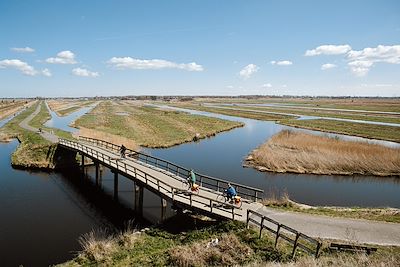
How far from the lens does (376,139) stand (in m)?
61.3

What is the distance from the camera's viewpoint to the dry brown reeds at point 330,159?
38.9 m

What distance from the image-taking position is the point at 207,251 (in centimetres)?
1616

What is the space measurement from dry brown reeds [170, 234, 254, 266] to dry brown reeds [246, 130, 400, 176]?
2386 cm

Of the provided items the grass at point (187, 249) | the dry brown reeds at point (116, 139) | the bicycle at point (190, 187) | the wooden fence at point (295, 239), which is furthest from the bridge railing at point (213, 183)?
the dry brown reeds at point (116, 139)

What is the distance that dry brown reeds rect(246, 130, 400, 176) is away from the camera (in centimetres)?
3888

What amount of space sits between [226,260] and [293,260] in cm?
312

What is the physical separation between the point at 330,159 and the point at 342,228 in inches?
977

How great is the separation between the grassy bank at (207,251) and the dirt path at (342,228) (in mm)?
1275

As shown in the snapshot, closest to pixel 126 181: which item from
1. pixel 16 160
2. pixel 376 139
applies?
pixel 16 160

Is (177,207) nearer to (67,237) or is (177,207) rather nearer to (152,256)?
(152,256)

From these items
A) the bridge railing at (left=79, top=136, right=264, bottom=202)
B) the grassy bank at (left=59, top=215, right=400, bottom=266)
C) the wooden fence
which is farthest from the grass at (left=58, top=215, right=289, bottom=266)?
the bridge railing at (left=79, top=136, right=264, bottom=202)

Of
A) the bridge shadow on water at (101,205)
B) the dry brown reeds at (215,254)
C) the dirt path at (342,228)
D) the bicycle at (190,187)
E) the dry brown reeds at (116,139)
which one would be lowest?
the bridge shadow on water at (101,205)

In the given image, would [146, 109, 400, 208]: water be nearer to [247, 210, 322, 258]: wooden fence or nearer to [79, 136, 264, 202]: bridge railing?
[79, 136, 264, 202]: bridge railing

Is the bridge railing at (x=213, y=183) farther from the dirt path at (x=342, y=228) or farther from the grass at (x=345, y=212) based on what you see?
the dirt path at (x=342, y=228)
